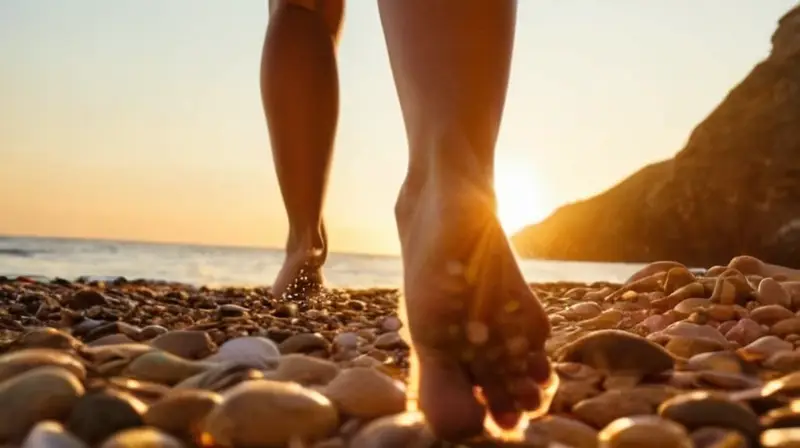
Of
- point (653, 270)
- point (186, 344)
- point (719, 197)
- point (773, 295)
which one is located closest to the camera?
point (186, 344)

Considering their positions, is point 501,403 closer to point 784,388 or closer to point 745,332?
point 784,388

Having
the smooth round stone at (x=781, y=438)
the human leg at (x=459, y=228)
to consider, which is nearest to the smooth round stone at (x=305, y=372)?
the human leg at (x=459, y=228)

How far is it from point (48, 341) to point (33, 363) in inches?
12.9

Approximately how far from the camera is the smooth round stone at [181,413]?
0.90 m

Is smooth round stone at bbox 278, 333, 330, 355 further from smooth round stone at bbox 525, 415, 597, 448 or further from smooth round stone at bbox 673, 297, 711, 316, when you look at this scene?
smooth round stone at bbox 673, 297, 711, 316

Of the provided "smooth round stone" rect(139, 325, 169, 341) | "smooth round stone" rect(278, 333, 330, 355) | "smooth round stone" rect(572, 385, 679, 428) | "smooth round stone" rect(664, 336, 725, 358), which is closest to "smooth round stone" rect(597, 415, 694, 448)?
"smooth round stone" rect(572, 385, 679, 428)

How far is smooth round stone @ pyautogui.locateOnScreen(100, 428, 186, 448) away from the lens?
0.80 meters

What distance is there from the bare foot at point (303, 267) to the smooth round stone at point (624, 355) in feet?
4.15

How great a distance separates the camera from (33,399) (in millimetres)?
933

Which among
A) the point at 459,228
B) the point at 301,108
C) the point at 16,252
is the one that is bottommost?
the point at 16,252

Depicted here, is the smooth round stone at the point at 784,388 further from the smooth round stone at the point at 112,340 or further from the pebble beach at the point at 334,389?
the smooth round stone at the point at 112,340

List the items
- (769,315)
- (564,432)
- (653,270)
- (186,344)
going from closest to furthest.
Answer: (564,432) < (186,344) < (769,315) < (653,270)

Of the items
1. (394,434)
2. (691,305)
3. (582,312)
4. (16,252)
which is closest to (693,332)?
(691,305)

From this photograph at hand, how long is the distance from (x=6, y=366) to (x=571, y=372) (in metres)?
0.81
